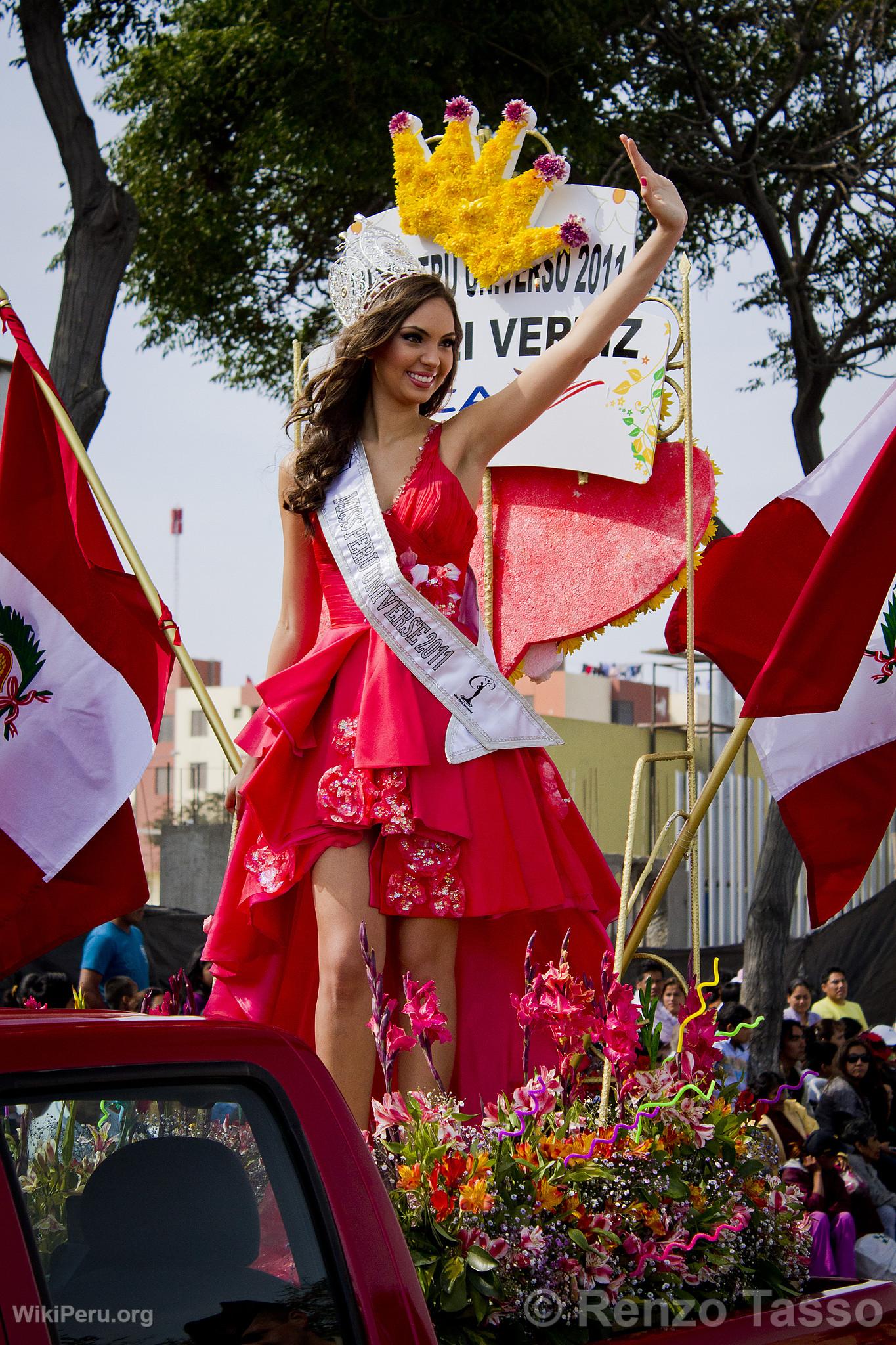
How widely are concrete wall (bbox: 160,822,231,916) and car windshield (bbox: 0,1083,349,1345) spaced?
18.9 metres

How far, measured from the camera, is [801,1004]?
1073 centimetres

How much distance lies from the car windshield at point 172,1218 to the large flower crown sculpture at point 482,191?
310cm

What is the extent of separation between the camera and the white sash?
3146mm

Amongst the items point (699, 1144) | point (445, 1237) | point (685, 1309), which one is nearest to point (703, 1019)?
point (699, 1144)

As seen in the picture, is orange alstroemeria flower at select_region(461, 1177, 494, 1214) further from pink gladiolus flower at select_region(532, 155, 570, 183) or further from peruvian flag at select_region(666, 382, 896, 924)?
pink gladiolus flower at select_region(532, 155, 570, 183)

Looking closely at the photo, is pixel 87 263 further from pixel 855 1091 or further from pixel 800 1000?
pixel 800 1000

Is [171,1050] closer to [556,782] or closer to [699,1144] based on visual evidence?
[699,1144]

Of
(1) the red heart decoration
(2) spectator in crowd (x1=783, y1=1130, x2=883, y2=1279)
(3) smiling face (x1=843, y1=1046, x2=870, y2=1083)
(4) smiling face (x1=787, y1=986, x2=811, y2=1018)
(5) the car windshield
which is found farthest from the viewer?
(4) smiling face (x1=787, y1=986, x2=811, y2=1018)

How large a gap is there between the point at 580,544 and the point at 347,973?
1.57 meters

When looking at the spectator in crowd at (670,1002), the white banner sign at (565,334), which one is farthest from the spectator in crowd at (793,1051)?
the white banner sign at (565,334)

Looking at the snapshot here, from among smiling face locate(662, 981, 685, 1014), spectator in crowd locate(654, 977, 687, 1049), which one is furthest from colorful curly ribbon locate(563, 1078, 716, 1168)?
smiling face locate(662, 981, 685, 1014)

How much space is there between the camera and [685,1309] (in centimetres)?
229

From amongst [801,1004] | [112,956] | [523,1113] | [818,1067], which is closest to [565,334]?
[523,1113]

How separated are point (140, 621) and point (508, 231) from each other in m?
1.54
